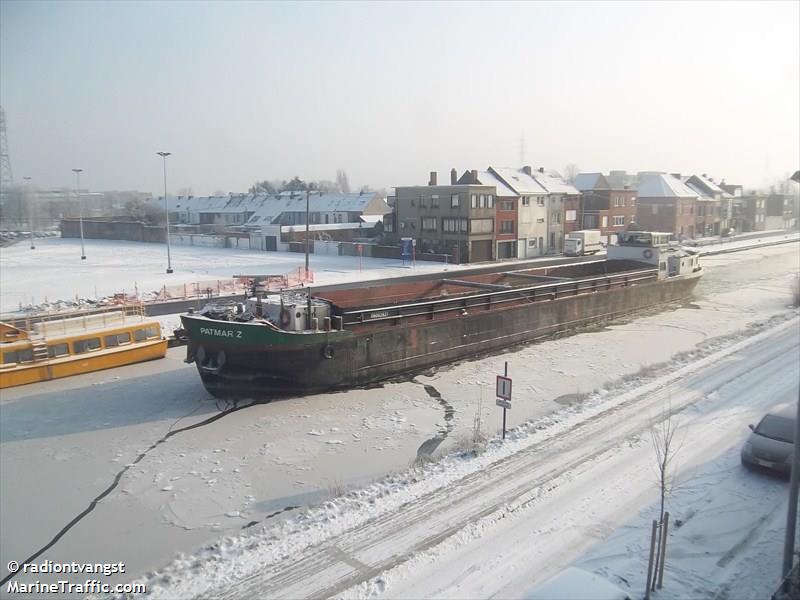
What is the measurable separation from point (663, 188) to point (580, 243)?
27.8m

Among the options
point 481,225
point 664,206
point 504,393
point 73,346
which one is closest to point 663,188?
point 664,206

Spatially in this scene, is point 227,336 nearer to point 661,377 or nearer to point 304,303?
point 304,303

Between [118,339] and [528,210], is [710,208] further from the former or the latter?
[118,339]

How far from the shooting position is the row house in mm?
67750

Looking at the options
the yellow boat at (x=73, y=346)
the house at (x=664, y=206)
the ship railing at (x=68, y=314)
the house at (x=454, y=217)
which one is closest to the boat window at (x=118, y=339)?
the yellow boat at (x=73, y=346)

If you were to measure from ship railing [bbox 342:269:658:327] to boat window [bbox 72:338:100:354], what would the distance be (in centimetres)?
989

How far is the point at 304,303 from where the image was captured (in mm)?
19562

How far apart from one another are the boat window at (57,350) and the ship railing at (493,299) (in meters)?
10.5

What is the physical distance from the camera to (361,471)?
13227 mm

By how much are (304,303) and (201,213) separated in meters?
100

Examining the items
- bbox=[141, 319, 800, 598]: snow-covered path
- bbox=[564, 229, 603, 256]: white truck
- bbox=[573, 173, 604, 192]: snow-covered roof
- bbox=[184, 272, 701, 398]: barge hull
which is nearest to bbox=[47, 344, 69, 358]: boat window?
bbox=[184, 272, 701, 398]: barge hull

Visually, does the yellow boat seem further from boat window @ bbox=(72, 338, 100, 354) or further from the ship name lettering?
the ship name lettering

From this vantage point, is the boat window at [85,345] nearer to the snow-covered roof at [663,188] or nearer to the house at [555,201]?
the house at [555,201]

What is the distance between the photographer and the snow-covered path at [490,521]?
8.74 meters
